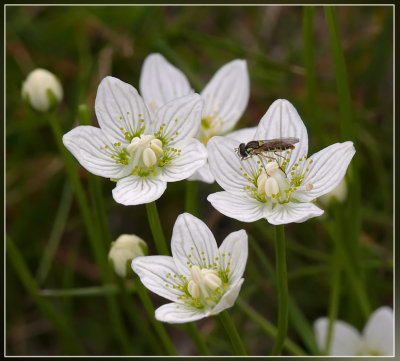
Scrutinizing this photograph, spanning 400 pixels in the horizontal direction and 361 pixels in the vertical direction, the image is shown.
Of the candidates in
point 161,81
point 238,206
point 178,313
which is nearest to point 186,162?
point 238,206

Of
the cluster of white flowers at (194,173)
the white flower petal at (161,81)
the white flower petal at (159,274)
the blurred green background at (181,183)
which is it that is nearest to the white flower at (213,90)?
the white flower petal at (161,81)

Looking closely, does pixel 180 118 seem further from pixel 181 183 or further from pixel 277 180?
pixel 181 183

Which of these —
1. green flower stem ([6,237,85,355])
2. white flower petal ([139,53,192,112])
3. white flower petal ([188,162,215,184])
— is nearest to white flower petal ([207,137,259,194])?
white flower petal ([188,162,215,184])

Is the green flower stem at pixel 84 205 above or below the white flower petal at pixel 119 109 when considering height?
below

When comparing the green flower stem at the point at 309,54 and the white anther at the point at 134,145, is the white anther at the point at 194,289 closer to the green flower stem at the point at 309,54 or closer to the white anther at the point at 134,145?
the white anther at the point at 134,145

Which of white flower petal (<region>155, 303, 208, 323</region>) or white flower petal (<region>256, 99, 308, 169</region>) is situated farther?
white flower petal (<region>256, 99, 308, 169</region>)

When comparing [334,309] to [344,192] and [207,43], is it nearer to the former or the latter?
[344,192]

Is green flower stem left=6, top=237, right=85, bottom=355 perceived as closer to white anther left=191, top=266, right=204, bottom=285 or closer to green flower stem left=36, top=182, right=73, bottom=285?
green flower stem left=36, top=182, right=73, bottom=285

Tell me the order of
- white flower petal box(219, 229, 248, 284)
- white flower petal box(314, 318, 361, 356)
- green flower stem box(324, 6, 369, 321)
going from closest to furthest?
white flower petal box(219, 229, 248, 284) < green flower stem box(324, 6, 369, 321) < white flower petal box(314, 318, 361, 356)
